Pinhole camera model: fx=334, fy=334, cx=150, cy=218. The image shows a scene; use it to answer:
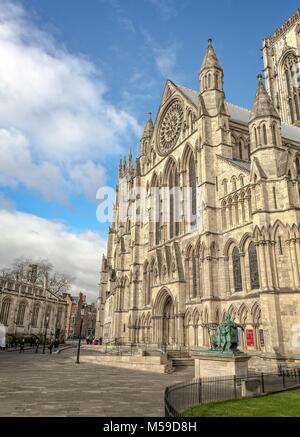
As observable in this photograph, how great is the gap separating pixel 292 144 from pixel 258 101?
33.3 ft

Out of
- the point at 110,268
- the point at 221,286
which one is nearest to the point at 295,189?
the point at 221,286

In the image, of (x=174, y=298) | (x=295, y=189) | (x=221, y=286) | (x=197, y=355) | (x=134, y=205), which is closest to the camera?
(x=197, y=355)

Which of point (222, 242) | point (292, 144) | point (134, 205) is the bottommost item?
point (222, 242)

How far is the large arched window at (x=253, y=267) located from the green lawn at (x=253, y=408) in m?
12.5

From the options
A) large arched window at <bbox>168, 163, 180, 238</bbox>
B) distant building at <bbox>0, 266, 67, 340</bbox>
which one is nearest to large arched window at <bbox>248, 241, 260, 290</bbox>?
large arched window at <bbox>168, 163, 180, 238</bbox>

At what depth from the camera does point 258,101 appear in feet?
84.9

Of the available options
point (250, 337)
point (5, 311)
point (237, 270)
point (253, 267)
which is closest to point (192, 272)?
point (237, 270)

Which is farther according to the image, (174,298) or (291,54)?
(291,54)

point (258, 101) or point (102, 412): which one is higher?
point (258, 101)

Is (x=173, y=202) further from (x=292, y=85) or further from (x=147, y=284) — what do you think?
(x=292, y=85)

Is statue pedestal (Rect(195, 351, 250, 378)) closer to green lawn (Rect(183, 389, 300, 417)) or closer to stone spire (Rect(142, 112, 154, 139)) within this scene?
green lawn (Rect(183, 389, 300, 417))

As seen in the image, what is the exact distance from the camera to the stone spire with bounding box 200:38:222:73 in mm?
32469
